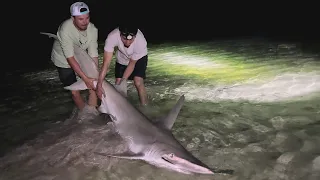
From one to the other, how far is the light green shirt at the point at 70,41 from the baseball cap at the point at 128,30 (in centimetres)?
76

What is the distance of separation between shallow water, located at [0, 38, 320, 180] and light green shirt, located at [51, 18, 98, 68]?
1.15m

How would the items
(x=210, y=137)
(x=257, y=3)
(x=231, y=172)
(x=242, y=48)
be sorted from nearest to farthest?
(x=231, y=172), (x=210, y=137), (x=242, y=48), (x=257, y=3)

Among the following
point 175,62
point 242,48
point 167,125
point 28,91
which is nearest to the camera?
point 167,125

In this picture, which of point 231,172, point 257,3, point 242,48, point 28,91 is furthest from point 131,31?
point 257,3

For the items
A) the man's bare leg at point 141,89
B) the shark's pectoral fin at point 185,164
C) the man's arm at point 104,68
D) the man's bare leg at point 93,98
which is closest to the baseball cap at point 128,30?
the man's arm at point 104,68

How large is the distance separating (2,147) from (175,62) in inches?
262

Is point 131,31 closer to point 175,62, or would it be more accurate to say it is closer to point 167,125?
point 167,125

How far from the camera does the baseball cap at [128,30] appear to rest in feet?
15.0

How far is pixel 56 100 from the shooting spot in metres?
6.72

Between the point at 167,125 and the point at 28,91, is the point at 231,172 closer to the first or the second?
the point at 167,125

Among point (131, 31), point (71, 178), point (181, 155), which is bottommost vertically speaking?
point (71, 178)

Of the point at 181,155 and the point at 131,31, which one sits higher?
the point at 131,31

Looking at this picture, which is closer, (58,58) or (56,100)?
(58,58)

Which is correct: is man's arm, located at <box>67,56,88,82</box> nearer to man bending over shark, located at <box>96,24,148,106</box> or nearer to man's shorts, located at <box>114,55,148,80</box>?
man bending over shark, located at <box>96,24,148,106</box>
